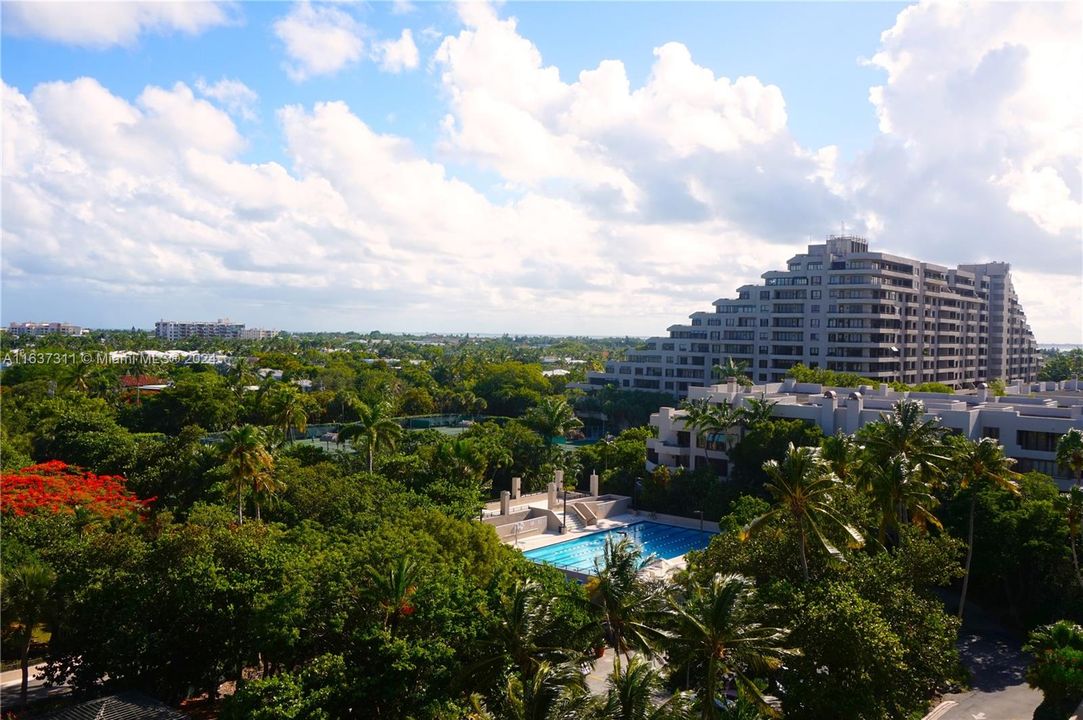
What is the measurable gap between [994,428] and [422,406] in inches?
2787

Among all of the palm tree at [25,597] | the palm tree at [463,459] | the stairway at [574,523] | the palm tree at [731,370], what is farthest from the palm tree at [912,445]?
the palm tree at [731,370]

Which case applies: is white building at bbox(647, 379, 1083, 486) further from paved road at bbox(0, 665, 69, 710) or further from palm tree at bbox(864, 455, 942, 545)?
paved road at bbox(0, 665, 69, 710)

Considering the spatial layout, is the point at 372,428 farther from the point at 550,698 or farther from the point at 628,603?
the point at 550,698

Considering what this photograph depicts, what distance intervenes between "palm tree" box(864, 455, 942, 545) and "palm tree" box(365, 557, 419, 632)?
17836 mm

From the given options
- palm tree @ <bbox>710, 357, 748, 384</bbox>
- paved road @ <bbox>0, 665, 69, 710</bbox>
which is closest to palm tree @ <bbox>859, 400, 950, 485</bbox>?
paved road @ <bbox>0, 665, 69, 710</bbox>

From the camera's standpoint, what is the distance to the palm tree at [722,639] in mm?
19578

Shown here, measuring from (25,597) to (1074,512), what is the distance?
118 ft

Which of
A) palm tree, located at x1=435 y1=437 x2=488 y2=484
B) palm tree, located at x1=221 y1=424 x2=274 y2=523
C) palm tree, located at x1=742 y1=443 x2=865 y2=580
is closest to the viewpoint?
palm tree, located at x1=742 y1=443 x2=865 y2=580

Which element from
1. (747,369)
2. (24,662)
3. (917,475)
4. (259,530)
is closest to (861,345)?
(747,369)

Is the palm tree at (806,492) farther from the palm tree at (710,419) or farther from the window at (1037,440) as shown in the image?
the window at (1037,440)

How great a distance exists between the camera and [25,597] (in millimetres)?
23188

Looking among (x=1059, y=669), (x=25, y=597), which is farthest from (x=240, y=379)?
(x=1059, y=669)

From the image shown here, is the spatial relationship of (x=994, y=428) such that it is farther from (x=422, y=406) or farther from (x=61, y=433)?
(x=422, y=406)

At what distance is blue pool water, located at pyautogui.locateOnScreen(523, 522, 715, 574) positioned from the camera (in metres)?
43.8
